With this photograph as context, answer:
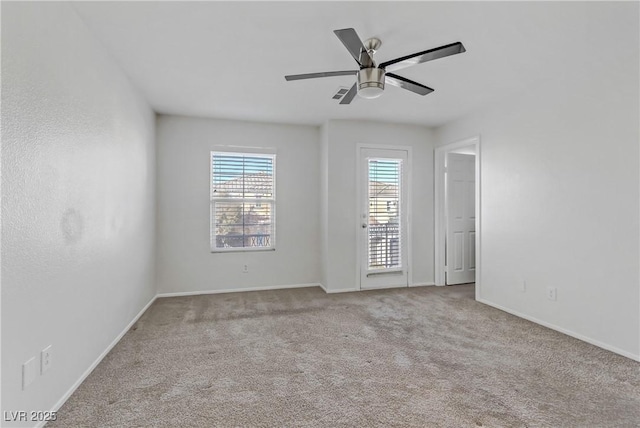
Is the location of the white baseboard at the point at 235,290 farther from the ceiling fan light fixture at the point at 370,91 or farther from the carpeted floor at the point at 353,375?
the ceiling fan light fixture at the point at 370,91

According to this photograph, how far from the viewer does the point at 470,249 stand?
16.7 ft

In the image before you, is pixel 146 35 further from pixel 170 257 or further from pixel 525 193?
pixel 525 193

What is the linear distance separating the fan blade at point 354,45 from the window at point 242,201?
2.73m

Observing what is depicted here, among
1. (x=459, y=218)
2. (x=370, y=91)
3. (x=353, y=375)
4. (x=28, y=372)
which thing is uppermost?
(x=370, y=91)

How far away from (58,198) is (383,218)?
3.81m

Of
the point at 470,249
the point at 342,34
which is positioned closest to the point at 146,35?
the point at 342,34

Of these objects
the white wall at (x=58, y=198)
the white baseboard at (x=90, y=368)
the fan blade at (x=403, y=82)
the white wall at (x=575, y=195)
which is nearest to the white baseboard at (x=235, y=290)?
the white baseboard at (x=90, y=368)

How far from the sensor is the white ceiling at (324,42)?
201cm

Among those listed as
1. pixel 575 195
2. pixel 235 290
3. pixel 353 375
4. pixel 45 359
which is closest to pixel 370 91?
pixel 353 375

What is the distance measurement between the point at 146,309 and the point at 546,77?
4.81m

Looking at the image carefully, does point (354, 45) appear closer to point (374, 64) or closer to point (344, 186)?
point (374, 64)

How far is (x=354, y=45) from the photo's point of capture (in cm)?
194

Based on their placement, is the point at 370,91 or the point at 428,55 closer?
the point at 428,55

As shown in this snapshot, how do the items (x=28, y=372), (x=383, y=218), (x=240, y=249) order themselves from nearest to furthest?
(x=28, y=372)
(x=240, y=249)
(x=383, y=218)
